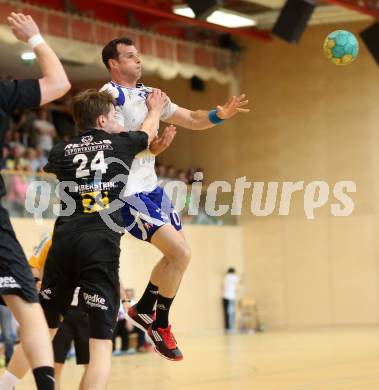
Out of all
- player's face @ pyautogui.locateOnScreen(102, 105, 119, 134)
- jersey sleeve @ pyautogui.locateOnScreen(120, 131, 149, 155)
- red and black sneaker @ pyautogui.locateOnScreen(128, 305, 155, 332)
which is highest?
player's face @ pyautogui.locateOnScreen(102, 105, 119, 134)

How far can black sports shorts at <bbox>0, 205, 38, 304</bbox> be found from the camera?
18.2 ft

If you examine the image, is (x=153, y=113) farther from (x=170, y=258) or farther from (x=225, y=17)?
(x=225, y=17)

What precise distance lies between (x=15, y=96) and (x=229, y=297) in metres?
18.6

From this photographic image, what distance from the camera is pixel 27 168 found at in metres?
18.8

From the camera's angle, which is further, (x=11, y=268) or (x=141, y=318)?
(x=141, y=318)

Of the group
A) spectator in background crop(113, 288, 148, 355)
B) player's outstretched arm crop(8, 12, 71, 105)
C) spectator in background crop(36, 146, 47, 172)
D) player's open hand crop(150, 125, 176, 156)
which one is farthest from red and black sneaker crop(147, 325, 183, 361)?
spectator in background crop(36, 146, 47, 172)

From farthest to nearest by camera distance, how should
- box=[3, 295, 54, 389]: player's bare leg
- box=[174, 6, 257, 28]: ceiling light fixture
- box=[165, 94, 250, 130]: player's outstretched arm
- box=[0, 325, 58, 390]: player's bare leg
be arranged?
box=[174, 6, 257, 28]: ceiling light fixture → box=[165, 94, 250, 130]: player's outstretched arm → box=[0, 325, 58, 390]: player's bare leg → box=[3, 295, 54, 389]: player's bare leg

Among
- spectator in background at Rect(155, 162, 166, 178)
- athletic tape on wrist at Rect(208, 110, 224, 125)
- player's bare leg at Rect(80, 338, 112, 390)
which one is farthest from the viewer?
spectator in background at Rect(155, 162, 166, 178)

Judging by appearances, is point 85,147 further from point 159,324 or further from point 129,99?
point 159,324

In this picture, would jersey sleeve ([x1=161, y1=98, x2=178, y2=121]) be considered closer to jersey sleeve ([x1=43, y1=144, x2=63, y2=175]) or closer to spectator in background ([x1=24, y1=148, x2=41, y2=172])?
jersey sleeve ([x1=43, y1=144, x2=63, y2=175])

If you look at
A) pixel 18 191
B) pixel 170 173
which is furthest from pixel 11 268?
pixel 170 173

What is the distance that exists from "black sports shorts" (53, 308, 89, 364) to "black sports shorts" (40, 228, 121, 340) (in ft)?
7.86

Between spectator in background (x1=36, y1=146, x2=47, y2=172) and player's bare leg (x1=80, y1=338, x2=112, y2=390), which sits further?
spectator in background (x1=36, y1=146, x2=47, y2=172)

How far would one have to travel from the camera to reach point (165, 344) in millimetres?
7918
